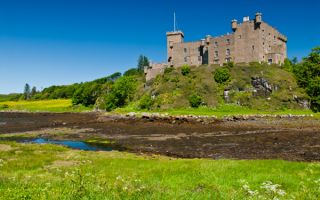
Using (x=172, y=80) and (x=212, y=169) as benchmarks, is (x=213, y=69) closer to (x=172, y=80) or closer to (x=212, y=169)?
(x=172, y=80)

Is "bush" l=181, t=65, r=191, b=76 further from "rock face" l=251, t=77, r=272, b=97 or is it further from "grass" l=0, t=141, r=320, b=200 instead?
"grass" l=0, t=141, r=320, b=200

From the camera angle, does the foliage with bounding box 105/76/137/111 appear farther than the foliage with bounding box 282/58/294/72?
Yes

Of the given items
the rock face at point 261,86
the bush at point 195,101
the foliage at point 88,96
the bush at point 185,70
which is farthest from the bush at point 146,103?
the foliage at point 88,96

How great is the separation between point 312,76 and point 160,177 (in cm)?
8550

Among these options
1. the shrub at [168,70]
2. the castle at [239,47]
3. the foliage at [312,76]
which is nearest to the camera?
the foliage at [312,76]

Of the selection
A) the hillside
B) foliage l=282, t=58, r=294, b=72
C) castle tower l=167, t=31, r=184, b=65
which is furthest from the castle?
the hillside

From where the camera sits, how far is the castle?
103188 mm

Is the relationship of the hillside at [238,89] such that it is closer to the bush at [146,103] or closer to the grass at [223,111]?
the bush at [146,103]

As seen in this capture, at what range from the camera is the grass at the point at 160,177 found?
1096 cm

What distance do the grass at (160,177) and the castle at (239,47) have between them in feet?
278

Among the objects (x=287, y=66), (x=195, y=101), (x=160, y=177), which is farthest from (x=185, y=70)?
(x=160, y=177)

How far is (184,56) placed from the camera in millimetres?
119312

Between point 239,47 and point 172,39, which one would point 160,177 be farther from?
point 172,39

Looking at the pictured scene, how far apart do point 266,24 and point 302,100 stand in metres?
29.5
